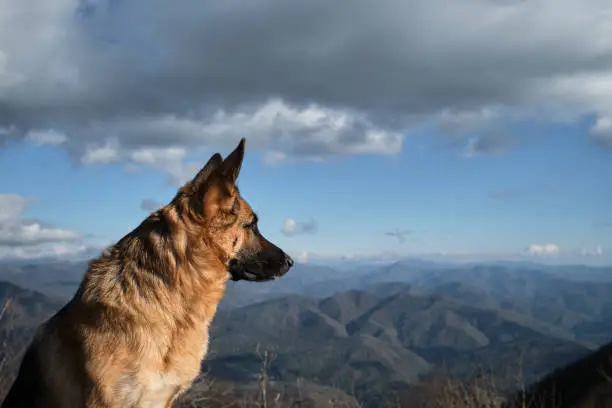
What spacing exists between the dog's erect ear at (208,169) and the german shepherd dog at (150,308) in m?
0.01

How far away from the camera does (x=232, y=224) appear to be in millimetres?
7691

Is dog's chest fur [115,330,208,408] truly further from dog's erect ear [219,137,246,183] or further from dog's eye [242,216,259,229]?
dog's erect ear [219,137,246,183]

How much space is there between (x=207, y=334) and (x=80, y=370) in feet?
5.40

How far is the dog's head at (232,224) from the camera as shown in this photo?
7.31m

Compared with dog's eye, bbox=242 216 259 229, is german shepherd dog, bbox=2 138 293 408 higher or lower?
lower

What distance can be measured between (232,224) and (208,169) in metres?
0.87

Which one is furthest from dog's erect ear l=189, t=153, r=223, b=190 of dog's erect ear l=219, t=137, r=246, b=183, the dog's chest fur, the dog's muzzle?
the dog's chest fur

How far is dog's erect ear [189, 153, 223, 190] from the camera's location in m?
7.41

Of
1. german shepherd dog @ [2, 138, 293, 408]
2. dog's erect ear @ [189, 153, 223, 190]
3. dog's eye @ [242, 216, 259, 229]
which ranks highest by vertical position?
dog's erect ear @ [189, 153, 223, 190]

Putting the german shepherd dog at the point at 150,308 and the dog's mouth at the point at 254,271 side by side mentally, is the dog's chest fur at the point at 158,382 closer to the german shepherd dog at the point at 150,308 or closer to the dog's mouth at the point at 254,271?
the german shepherd dog at the point at 150,308

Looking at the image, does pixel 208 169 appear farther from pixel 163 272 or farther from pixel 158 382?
pixel 158 382

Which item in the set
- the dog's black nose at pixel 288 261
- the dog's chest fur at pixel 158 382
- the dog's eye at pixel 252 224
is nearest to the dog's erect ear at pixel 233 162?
the dog's eye at pixel 252 224

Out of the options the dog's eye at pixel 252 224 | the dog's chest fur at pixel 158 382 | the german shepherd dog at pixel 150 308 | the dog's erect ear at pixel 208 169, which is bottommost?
the dog's chest fur at pixel 158 382

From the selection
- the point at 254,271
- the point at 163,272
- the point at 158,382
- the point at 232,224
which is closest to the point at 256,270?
the point at 254,271
